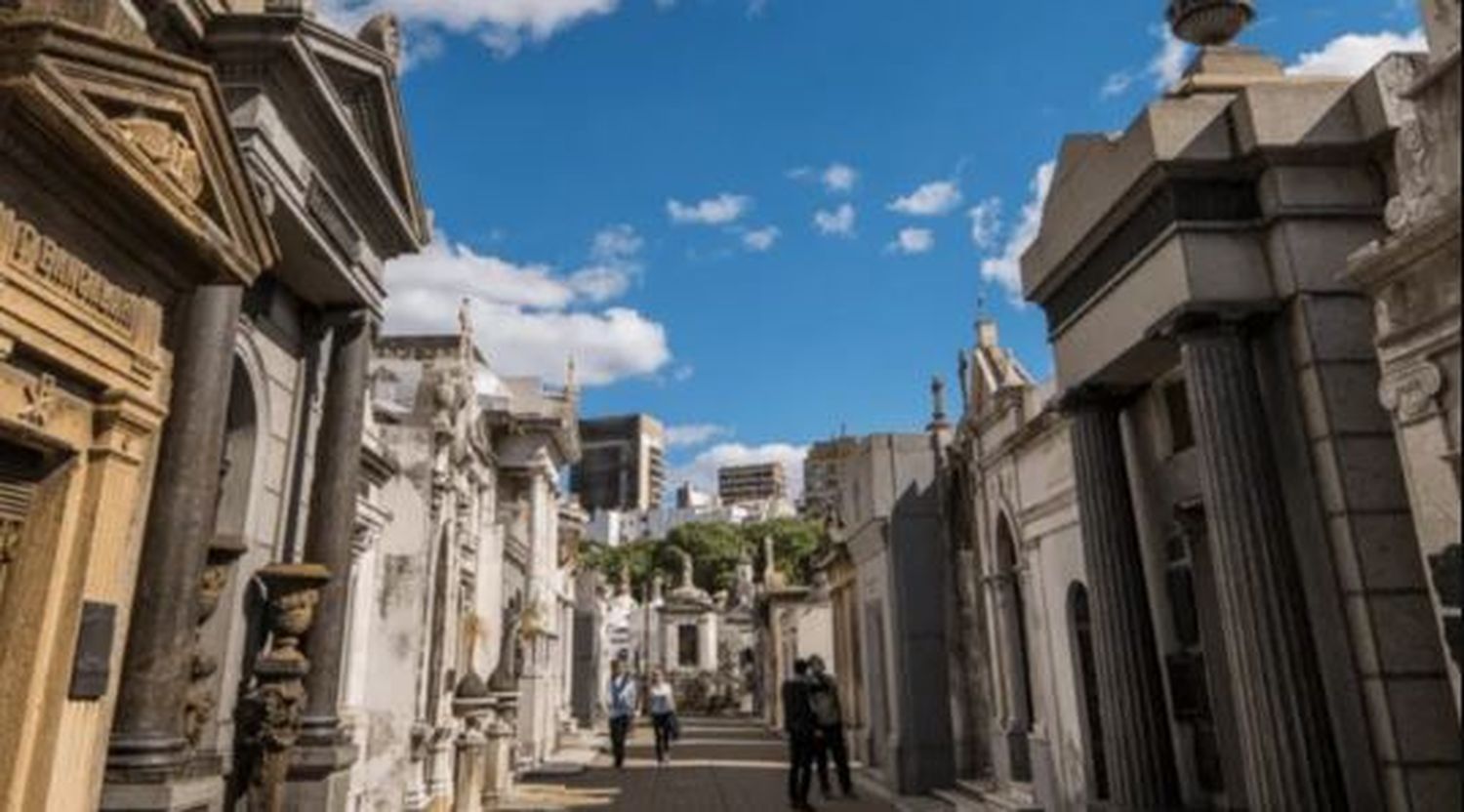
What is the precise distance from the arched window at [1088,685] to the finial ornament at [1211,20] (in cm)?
405

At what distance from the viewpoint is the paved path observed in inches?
492

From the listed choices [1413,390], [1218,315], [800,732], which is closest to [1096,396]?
[1218,315]

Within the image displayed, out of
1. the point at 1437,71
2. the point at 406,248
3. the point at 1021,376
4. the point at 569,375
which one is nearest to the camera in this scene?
the point at 1437,71

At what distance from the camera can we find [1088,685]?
814 cm

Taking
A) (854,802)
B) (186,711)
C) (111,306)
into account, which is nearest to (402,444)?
(186,711)

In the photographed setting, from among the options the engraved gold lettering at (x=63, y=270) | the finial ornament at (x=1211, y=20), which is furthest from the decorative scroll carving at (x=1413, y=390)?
the engraved gold lettering at (x=63, y=270)

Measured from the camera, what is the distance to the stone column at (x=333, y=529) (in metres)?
6.62

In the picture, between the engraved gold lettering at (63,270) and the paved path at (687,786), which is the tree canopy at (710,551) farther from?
the engraved gold lettering at (63,270)

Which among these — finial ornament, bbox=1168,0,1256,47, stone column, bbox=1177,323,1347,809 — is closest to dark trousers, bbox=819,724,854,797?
stone column, bbox=1177,323,1347,809

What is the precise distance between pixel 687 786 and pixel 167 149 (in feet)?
42.9

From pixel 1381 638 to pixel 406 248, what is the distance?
750 centimetres

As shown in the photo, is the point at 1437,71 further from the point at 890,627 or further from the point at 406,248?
the point at 890,627

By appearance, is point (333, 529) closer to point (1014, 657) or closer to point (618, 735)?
point (1014, 657)

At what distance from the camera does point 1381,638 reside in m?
4.23
